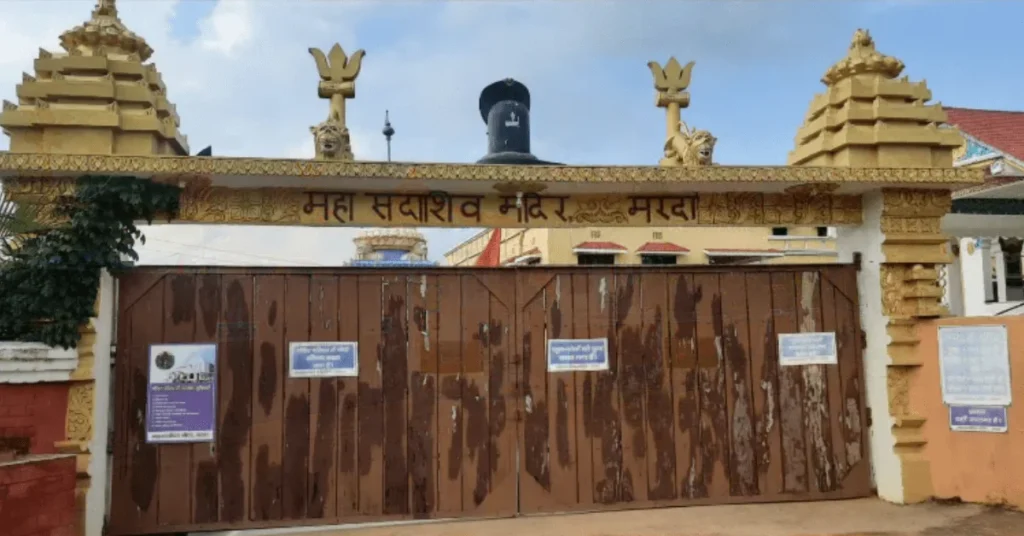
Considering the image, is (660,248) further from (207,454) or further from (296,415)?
(207,454)

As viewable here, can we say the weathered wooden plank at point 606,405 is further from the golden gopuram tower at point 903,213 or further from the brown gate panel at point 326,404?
the golden gopuram tower at point 903,213

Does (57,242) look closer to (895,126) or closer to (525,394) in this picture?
(525,394)

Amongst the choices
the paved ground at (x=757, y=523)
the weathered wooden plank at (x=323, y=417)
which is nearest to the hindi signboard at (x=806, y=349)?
the paved ground at (x=757, y=523)

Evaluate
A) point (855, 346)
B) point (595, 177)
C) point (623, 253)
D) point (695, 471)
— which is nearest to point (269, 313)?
point (595, 177)

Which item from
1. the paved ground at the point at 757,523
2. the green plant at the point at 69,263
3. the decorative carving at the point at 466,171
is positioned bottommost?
the paved ground at the point at 757,523

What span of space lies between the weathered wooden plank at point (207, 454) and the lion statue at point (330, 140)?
139 centimetres

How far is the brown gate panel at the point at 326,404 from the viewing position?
6191 mm

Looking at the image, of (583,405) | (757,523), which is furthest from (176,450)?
(757,523)

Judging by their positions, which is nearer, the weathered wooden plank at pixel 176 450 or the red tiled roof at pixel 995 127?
the weathered wooden plank at pixel 176 450

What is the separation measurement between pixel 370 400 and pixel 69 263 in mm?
2480

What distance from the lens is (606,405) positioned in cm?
678

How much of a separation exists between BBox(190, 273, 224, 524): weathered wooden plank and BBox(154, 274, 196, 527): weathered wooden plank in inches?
1.8

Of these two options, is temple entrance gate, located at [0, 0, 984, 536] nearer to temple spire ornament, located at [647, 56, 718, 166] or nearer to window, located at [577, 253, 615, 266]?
temple spire ornament, located at [647, 56, 718, 166]

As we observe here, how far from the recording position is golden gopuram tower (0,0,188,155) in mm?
5992
